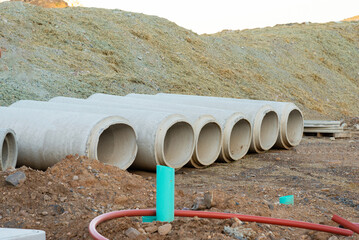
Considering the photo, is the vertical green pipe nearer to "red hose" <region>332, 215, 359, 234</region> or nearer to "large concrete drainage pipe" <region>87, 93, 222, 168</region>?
"red hose" <region>332, 215, 359, 234</region>

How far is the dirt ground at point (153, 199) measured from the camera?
3725mm

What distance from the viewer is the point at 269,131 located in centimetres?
1009

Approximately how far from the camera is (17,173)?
180 inches

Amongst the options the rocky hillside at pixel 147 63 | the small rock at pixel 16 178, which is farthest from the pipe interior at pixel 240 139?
the small rock at pixel 16 178

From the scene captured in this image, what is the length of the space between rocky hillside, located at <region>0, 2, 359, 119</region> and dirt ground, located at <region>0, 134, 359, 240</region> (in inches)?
214

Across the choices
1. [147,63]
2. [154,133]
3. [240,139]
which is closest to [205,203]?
[154,133]

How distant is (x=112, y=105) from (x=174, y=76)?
24.8ft

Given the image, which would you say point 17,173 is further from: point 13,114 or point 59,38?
point 59,38

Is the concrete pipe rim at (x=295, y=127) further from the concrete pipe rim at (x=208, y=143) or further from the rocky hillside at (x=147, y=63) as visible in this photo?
the rocky hillside at (x=147, y=63)

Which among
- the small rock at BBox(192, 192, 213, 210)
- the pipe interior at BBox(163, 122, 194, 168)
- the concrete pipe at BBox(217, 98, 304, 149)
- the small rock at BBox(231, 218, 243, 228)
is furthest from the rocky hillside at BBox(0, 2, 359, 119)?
the small rock at BBox(231, 218, 243, 228)

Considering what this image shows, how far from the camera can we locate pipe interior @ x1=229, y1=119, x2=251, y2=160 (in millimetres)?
9180

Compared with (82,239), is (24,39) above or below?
above

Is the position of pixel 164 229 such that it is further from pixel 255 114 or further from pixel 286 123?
pixel 286 123

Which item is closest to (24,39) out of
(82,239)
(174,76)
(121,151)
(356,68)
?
(174,76)
